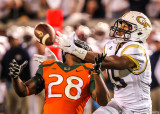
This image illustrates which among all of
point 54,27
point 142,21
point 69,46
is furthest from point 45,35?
point 54,27

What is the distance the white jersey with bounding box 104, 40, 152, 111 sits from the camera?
13.5 feet

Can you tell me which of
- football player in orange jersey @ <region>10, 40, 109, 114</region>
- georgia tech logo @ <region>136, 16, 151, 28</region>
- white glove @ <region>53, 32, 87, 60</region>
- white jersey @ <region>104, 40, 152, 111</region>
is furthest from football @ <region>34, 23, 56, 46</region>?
georgia tech logo @ <region>136, 16, 151, 28</region>

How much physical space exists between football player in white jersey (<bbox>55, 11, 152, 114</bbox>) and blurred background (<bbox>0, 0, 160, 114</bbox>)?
2987mm

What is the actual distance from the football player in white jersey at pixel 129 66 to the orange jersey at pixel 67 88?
0.55ft

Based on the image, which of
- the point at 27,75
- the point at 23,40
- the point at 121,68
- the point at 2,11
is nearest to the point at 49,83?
the point at 121,68

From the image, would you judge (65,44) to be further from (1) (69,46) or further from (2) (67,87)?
(2) (67,87)

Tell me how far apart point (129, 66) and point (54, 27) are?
3680mm

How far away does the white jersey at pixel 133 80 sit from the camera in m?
4.12

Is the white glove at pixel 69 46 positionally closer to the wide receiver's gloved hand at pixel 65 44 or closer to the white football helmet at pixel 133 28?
the wide receiver's gloved hand at pixel 65 44

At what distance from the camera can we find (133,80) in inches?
165

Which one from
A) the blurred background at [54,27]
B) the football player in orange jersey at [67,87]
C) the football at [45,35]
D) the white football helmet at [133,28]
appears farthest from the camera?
the blurred background at [54,27]

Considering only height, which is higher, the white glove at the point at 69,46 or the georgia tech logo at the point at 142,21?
the georgia tech logo at the point at 142,21

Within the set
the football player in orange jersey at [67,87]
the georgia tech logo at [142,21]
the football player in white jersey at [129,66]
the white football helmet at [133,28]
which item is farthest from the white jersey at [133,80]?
the football player in orange jersey at [67,87]

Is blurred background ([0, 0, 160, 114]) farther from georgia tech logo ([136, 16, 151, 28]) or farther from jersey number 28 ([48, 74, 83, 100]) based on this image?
jersey number 28 ([48, 74, 83, 100])
